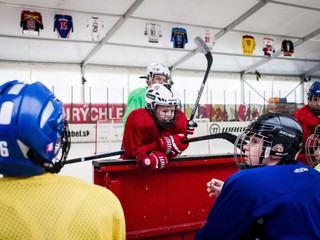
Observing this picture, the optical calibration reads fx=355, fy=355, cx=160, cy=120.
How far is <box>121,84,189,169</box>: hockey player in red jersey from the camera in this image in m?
2.87

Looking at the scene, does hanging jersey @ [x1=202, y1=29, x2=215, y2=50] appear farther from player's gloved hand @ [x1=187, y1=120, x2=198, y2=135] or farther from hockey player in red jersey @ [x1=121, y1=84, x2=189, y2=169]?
hockey player in red jersey @ [x1=121, y1=84, x2=189, y2=169]

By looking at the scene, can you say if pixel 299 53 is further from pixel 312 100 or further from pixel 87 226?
pixel 87 226

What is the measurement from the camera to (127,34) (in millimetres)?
9031

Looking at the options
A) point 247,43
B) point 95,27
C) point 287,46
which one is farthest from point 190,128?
point 287,46

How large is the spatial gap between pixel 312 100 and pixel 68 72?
8.77 m

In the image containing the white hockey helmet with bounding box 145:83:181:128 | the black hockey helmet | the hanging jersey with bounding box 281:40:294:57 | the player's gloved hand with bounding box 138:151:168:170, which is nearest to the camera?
the black hockey helmet

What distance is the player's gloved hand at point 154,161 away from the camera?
2.63m

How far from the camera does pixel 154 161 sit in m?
2.64

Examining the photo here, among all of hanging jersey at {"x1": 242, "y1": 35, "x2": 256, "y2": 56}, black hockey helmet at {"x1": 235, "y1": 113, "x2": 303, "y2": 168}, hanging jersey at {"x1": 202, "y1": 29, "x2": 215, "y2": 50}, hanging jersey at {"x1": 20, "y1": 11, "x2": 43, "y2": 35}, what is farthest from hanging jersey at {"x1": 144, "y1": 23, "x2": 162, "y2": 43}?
black hockey helmet at {"x1": 235, "y1": 113, "x2": 303, "y2": 168}

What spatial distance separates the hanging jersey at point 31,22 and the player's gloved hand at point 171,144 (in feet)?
16.1

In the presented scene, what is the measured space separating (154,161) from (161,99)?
57 centimetres

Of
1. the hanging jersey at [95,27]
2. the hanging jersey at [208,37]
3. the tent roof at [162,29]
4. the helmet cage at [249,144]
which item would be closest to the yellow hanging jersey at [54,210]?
the helmet cage at [249,144]

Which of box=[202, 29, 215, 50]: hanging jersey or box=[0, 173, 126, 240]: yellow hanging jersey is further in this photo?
box=[202, 29, 215, 50]: hanging jersey

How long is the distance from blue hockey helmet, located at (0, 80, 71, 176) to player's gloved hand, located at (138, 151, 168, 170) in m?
1.65
